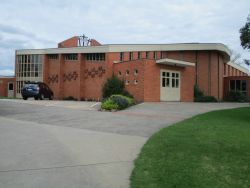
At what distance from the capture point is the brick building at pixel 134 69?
26.9 metres

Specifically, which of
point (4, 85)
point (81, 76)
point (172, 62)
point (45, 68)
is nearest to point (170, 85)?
point (172, 62)

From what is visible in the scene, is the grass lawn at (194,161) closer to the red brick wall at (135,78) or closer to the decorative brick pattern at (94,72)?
the red brick wall at (135,78)

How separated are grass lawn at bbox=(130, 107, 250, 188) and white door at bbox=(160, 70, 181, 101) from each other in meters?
17.3

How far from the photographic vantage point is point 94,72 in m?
35.0

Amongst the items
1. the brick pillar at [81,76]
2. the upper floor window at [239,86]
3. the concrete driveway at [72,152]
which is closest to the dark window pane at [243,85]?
the upper floor window at [239,86]

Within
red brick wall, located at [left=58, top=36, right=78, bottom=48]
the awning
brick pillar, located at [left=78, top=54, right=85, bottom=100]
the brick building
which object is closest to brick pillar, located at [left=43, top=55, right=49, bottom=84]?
the brick building

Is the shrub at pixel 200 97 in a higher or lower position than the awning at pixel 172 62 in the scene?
lower

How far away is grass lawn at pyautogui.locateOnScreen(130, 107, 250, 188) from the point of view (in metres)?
5.80

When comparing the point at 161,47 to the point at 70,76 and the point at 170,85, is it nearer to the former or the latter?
the point at 170,85

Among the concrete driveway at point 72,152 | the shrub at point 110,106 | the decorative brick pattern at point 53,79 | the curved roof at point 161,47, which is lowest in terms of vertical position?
the concrete driveway at point 72,152

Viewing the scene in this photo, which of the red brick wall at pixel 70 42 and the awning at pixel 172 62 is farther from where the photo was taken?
the red brick wall at pixel 70 42

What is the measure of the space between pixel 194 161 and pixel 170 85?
21.4m

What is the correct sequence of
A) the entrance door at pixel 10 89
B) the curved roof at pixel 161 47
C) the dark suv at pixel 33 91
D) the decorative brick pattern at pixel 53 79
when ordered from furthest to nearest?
the entrance door at pixel 10 89, the decorative brick pattern at pixel 53 79, the curved roof at pixel 161 47, the dark suv at pixel 33 91

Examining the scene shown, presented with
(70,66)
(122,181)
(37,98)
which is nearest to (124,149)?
(122,181)
